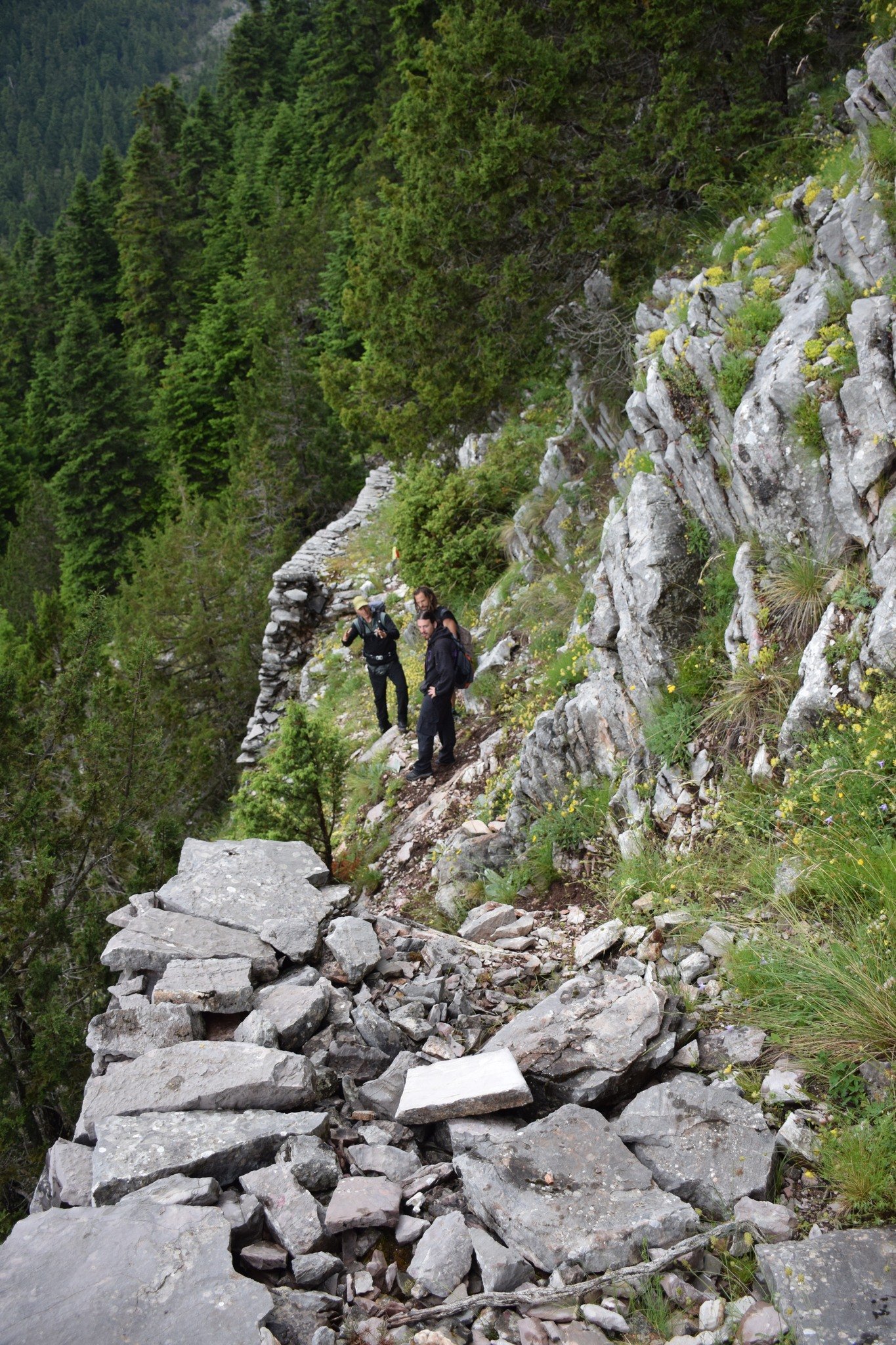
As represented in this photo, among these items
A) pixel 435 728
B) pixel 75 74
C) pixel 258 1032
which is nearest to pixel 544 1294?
pixel 258 1032

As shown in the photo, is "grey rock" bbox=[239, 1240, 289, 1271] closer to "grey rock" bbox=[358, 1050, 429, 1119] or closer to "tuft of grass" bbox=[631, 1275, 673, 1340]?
"grey rock" bbox=[358, 1050, 429, 1119]

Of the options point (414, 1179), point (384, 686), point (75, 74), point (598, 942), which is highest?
point (75, 74)

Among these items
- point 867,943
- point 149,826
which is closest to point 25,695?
point 149,826

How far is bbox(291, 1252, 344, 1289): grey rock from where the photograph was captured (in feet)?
11.0

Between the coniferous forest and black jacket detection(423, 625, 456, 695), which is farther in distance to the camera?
the coniferous forest

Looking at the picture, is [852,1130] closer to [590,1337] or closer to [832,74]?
[590,1337]

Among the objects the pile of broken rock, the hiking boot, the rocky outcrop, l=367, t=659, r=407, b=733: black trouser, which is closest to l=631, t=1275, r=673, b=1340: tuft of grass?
the pile of broken rock

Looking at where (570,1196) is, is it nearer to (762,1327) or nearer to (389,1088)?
(762,1327)

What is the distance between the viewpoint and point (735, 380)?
664cm

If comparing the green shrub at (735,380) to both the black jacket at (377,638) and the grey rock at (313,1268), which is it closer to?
the black jacket at (377,638)

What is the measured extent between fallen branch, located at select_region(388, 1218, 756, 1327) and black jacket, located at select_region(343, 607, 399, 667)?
27.0ft

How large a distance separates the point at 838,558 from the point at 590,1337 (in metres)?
4.48

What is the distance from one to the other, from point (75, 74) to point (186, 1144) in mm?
197362

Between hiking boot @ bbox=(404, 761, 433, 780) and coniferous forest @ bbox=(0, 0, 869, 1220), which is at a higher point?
coniferous forest @ bbox=(0, 0, 869, 1220)
